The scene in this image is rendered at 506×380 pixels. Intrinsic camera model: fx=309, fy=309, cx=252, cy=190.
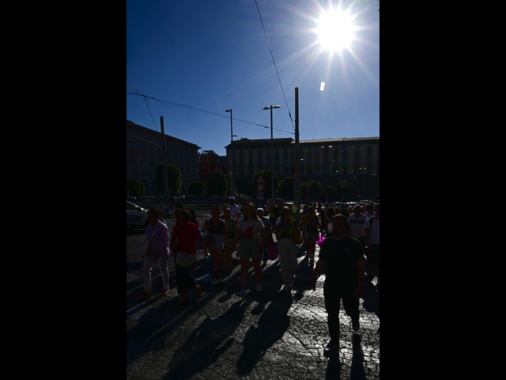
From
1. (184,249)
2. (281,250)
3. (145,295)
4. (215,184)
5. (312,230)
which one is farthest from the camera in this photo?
(215,184)

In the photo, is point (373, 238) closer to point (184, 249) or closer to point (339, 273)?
point (339, 273)

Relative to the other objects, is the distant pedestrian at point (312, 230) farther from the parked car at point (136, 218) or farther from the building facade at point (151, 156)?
the building facade at point (151, 156)

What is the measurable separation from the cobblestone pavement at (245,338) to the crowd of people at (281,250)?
219 mm

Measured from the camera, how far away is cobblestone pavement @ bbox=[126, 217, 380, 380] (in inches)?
122

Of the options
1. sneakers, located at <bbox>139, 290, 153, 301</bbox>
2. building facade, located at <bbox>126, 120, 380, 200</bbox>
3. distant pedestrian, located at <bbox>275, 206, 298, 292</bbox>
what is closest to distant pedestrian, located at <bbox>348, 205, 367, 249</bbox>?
distant pedestrian, located at <bbox>275, 206, 298, 292</bbox>

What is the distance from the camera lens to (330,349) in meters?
3.44

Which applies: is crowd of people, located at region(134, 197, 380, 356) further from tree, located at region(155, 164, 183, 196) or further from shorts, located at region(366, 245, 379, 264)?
tree, located at region(155, 164, 183, 196)

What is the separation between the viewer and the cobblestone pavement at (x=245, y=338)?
310 cm

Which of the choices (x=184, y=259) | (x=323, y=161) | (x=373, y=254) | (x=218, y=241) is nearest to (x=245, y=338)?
(x=184, y=259)

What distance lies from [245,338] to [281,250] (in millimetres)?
2293

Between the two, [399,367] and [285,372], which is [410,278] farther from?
[285,372]

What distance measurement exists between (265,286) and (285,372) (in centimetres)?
308

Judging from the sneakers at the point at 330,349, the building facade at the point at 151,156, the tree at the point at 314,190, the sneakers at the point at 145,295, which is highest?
the building facade at the point at 151,156

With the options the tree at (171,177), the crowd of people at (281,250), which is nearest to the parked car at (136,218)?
the crowd of people at (281,250)
